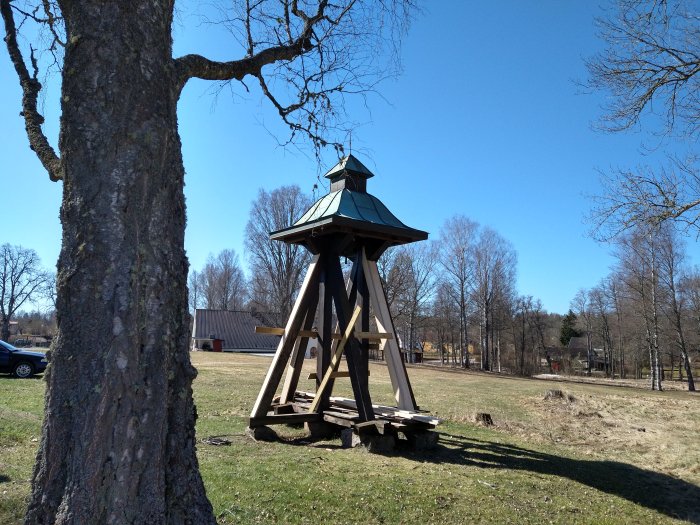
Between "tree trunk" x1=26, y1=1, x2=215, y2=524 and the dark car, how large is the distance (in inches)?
628

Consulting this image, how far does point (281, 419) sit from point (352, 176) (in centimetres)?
457

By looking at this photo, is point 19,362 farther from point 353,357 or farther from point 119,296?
point 119,296

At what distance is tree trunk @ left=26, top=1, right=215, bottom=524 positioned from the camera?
93.4 inches

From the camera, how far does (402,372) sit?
8734 mm

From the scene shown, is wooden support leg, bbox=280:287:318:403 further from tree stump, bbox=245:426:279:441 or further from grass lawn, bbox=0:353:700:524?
tree stump, bbox=245:426:279:441

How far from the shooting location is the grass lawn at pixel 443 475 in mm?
4699

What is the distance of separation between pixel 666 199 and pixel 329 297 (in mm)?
5806

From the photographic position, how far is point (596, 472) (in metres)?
7.34

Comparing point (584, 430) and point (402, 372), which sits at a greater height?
point (402, 372)

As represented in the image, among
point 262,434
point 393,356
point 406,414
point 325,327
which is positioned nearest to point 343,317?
point 325,327

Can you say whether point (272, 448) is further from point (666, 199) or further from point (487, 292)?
point (487, 292)

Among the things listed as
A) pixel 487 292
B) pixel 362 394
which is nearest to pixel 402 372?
pixel 362 394

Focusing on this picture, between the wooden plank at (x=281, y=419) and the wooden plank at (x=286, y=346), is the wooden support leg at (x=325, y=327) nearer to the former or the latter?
the wooden plank at (x=286, y=346)

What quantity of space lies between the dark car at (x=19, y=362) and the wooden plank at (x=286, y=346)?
37.3 ft
